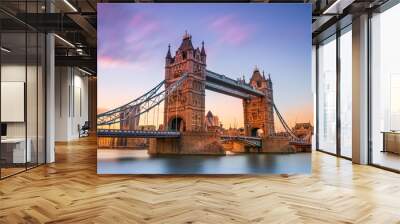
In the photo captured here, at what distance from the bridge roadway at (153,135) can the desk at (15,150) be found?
167cm

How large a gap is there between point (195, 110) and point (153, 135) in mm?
820

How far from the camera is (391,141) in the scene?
689 cm

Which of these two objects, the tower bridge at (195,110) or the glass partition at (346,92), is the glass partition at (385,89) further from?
the tower bridge at (195,110)

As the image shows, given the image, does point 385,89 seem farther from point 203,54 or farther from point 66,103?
point 66,103

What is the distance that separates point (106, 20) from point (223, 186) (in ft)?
10.9

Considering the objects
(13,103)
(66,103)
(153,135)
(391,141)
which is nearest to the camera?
(153,135)

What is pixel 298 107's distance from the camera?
605cm

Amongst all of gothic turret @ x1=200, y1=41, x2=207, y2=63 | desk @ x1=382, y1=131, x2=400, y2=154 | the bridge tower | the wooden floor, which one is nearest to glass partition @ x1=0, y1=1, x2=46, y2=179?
the wooden floor

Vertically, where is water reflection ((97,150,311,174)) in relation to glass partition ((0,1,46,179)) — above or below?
below

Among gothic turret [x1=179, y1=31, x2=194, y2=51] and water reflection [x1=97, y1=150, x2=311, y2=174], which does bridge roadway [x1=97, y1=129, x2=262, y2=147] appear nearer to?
water reflection [x1=97, y1=150, x2=311, y2=174]

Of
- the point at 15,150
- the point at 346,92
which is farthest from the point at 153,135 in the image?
the point at 346,92

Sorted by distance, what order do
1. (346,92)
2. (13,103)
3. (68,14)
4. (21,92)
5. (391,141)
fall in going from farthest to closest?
(346,92) → (68,14) → (391,141) → (21,92) → (13,103)

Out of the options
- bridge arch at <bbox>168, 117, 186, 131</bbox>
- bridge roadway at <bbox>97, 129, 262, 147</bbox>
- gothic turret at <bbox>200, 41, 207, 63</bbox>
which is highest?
gothic turret at <bbox>200, 41, 207, 63</bbox>

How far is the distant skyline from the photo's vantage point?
6.04 metres
